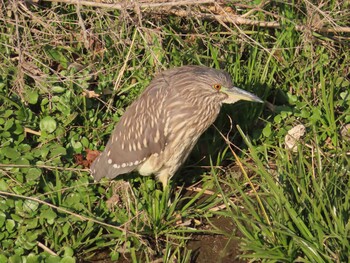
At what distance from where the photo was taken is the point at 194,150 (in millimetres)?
5684

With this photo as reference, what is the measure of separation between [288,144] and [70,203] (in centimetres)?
155

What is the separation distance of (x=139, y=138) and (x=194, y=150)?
1.98 feet

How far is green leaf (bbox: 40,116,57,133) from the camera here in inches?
217

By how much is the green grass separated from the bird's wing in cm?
11

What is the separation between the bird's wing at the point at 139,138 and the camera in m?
5.15

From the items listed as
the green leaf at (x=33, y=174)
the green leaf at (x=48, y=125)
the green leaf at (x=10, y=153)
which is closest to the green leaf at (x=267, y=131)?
the green leaf at (x=48, y=125)

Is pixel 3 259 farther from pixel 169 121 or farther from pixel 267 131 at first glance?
pixel 267 131

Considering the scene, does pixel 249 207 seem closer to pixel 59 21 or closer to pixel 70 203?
pixel 70 203

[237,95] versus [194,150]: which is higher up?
[237,95]

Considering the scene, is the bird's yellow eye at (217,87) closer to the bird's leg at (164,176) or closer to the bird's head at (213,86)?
the bird's head at (213,86)

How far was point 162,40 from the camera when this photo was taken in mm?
5906

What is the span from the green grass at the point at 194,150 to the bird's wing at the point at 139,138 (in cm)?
11

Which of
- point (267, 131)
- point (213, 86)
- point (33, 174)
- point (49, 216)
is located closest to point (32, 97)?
point (33, 174)

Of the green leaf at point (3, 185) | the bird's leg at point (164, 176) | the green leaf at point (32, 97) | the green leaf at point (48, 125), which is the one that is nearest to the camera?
the green leaf at point (3, 185)
